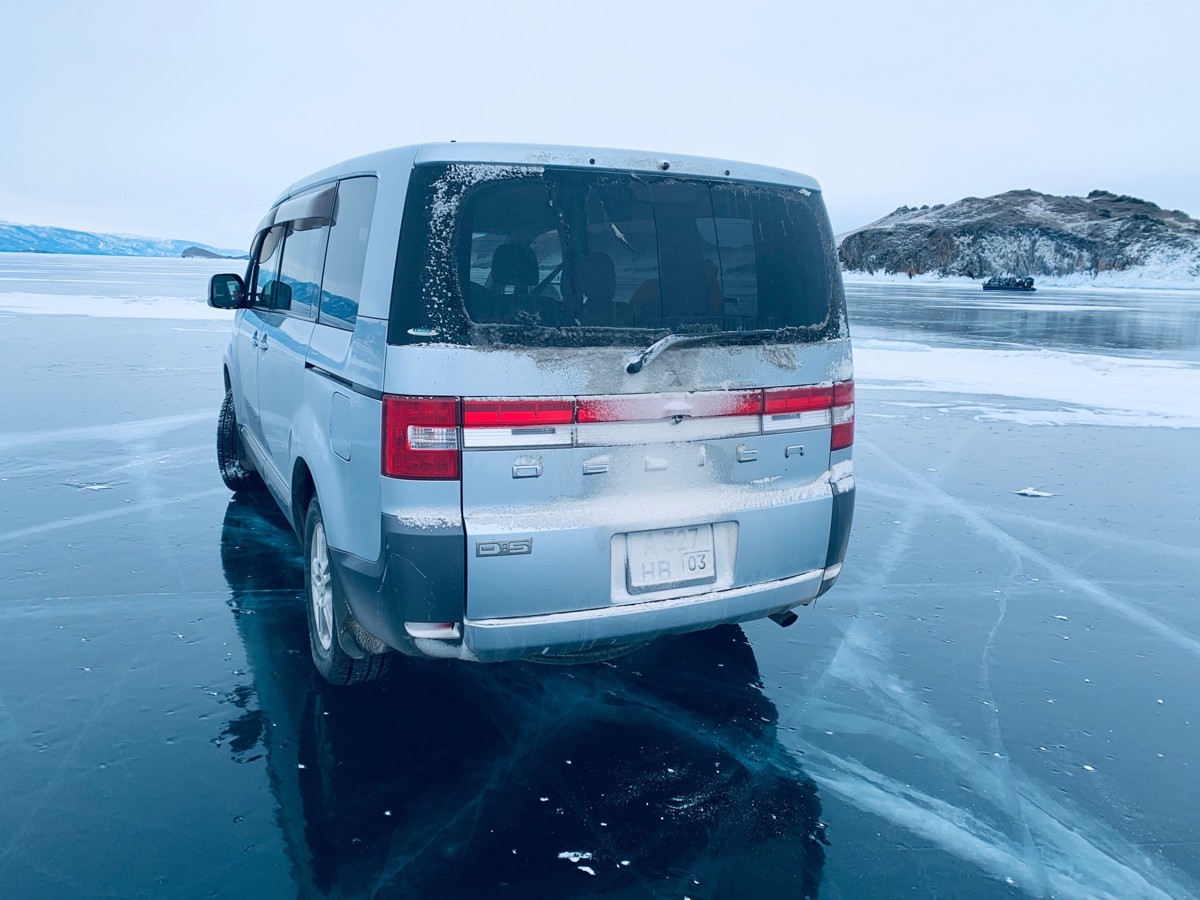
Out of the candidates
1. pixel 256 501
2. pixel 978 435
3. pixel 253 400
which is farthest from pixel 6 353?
pixel 978 435

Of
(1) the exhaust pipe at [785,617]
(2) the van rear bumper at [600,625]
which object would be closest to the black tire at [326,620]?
(2) the van rear bumper at [600,625]

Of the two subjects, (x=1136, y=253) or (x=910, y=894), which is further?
(x=1136, y=253)

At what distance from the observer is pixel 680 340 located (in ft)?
10.4

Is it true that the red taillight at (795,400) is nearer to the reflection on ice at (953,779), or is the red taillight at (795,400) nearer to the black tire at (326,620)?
the reflection on ice at (953,779)

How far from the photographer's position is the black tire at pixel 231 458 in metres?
6.80

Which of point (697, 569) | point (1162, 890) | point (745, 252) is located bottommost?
point (1162, 890)

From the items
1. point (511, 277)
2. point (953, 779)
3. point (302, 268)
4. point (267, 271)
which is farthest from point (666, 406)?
point (267, 271)

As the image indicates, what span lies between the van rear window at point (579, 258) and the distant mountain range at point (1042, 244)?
104602 mm

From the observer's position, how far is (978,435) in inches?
377

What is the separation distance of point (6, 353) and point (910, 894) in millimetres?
15421

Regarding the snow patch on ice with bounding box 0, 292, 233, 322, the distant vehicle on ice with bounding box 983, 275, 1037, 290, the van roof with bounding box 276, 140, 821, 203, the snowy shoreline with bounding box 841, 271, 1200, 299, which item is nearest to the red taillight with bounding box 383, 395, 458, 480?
the van roof with bounding box 276, 140, 821, 203

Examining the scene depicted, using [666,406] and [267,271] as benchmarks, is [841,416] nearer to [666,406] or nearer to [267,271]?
[666,406]

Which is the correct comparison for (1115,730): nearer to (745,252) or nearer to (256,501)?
(745,252)

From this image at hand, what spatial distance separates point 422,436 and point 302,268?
5.88 ft
